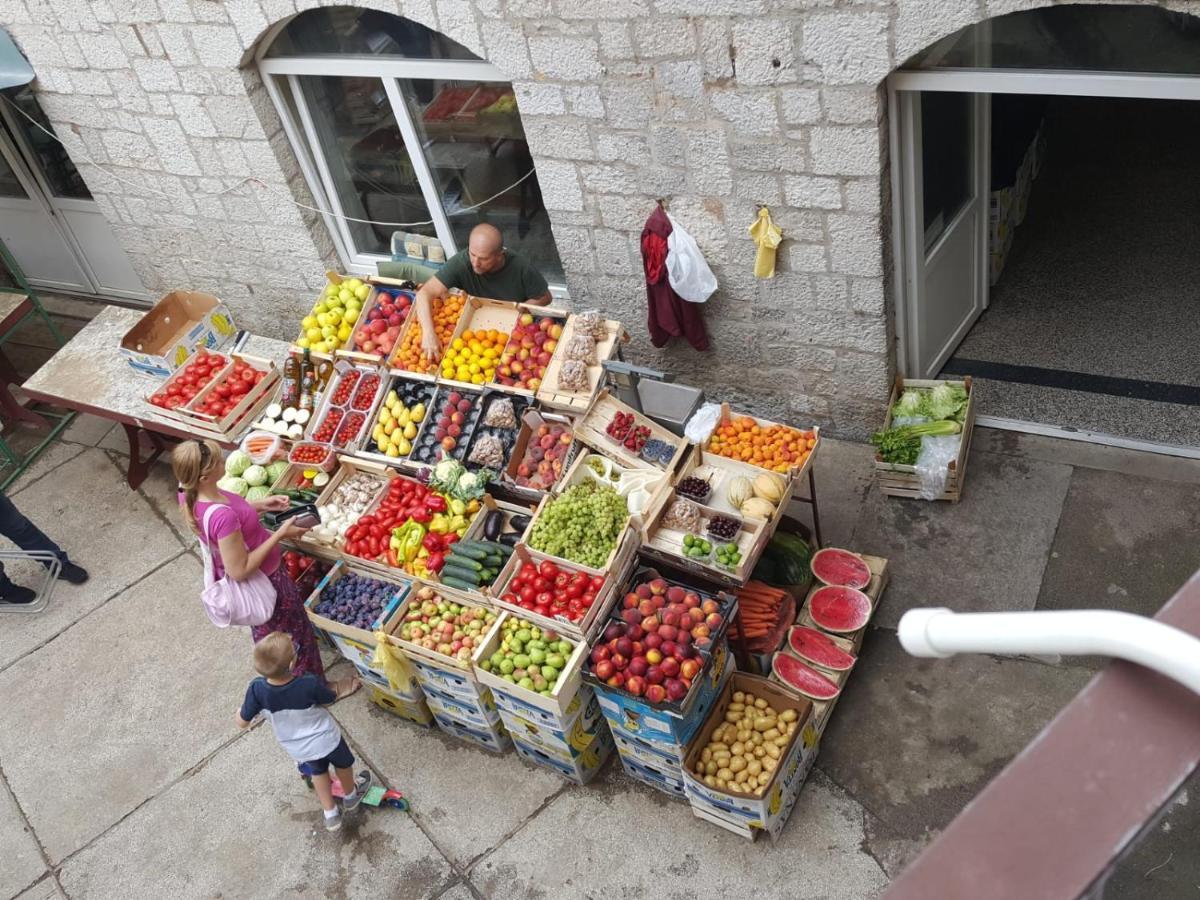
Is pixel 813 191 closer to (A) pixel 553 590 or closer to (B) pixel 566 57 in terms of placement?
(B) pixel 566 57

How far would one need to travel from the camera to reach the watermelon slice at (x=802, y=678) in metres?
5.39

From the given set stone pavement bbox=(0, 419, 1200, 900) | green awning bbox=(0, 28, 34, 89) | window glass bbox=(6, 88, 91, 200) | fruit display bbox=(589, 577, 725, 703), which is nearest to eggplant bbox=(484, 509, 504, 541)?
fruit display bbox=(589, 577, 725, 703)

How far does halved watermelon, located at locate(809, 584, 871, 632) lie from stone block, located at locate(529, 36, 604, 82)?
324 centimetres

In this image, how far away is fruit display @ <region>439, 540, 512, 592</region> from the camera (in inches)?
218

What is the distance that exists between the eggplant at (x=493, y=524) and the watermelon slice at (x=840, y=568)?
1816mm

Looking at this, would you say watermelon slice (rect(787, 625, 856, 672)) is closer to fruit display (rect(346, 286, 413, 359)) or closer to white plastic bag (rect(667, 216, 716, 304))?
white plastic bag (rect(667, 216, 716, 304))

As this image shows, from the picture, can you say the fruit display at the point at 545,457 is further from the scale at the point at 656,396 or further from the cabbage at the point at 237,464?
the cabbage at the point at 237,464

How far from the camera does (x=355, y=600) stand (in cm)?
580

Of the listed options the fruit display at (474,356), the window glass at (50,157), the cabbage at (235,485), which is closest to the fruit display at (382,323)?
the fruit display at (474,356)

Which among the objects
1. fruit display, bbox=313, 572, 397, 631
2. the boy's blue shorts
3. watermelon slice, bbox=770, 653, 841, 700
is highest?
fruit display, bbox=313, 572, 397, 631

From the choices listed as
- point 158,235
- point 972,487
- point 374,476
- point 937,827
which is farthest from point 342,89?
point 937,827

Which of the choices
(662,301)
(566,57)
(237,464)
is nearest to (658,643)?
(662,301)

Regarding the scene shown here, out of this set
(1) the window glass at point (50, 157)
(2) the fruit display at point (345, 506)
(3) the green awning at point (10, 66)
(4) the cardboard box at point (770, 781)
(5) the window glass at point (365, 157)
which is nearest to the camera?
(4) the cardboard box at point (770, 781)

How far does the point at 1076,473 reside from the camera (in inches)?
252
